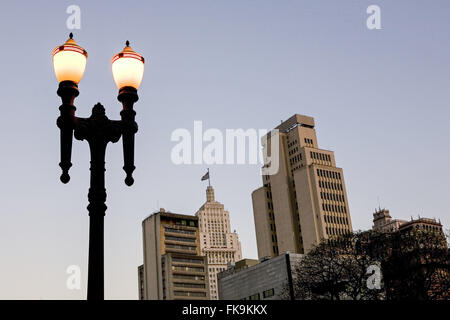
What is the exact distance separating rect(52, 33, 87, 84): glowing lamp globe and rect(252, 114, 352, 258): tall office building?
13514 cm

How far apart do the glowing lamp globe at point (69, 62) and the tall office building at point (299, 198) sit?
135141mm

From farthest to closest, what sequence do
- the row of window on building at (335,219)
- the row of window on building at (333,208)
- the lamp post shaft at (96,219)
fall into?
the row of window on building at (333,208), the row of window on building at (335,219), the lamp post shaft at (96,219)

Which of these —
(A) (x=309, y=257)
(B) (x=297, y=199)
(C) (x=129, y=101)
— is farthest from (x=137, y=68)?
(B) (x=297, y=199)

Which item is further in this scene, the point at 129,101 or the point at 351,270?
the point at 351,270

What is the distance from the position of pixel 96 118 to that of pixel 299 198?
144291 mm

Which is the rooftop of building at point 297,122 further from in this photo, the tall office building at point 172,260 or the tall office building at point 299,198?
the tall office building at point 172,260

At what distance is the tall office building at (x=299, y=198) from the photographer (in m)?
145

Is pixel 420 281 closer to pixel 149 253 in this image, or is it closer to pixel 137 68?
pixel 137 68

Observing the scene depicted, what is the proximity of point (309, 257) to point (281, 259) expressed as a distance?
31.0m

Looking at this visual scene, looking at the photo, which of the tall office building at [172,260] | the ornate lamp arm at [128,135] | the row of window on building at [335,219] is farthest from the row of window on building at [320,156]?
the ornate lamp arm at [128,135]

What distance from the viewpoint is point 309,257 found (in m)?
63.0

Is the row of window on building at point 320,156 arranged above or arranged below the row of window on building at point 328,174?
above

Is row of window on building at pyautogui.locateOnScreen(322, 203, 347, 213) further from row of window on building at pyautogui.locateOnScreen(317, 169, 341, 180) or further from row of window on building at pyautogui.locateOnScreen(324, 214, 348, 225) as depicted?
row of window on building at pyautogui.locateOnScreen(317, 169, 341, 180)

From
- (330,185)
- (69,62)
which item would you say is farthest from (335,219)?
(69,62)
